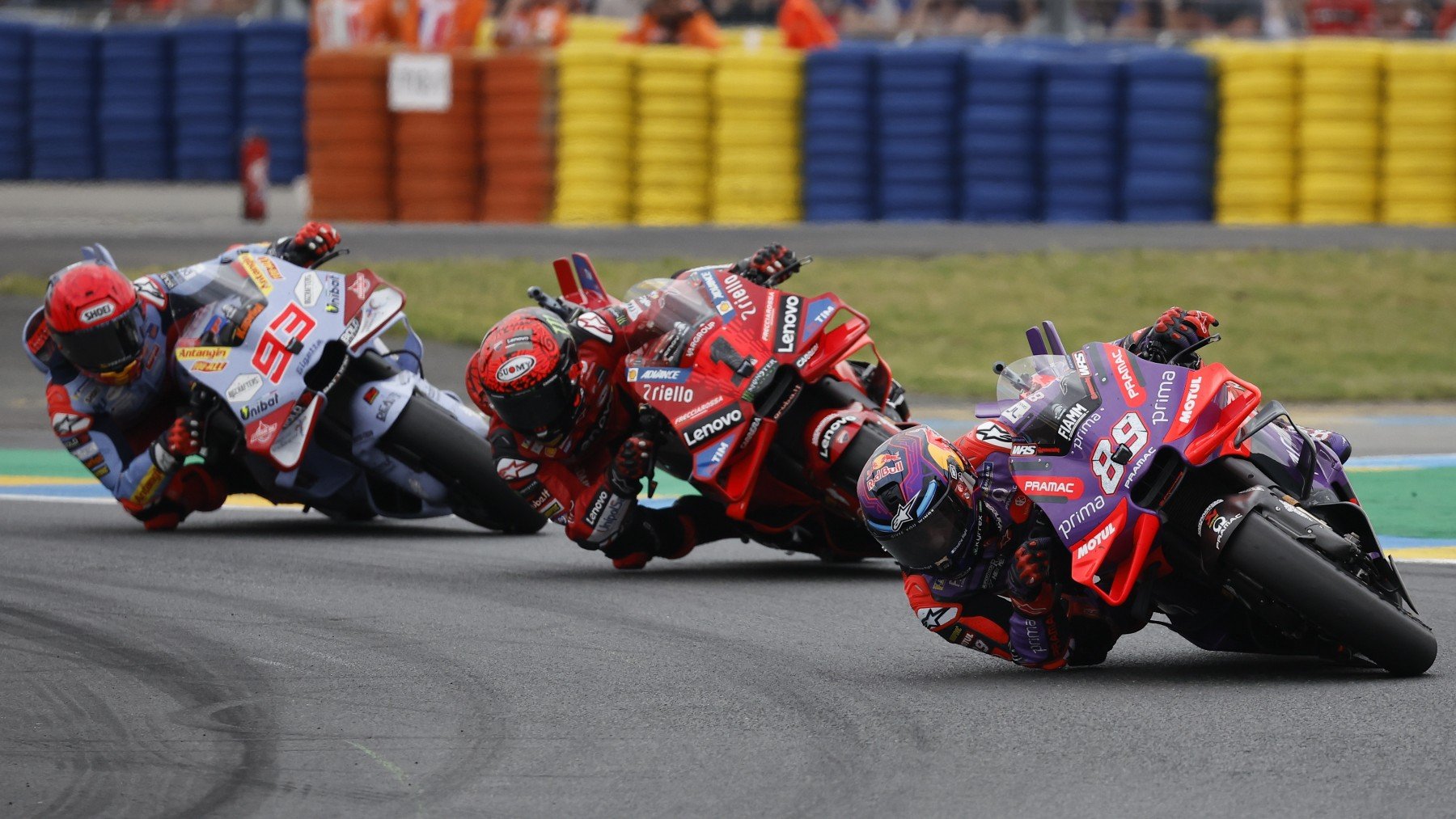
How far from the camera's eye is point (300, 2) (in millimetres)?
28672

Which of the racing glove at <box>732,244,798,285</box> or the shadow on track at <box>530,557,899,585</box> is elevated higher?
the racing glove at <box>732,244,798,285</box>

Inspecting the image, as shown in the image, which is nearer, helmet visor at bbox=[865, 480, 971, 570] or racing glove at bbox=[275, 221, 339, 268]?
helmet visor at bbox=[865, 480, 971, 570]

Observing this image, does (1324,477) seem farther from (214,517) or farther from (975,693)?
(214,517)

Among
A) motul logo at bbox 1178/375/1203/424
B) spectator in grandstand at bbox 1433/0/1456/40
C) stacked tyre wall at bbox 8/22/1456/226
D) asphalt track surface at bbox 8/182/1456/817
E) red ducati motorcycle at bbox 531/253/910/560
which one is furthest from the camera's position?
spectator in grandstand at bbox 1433/0/1456/40

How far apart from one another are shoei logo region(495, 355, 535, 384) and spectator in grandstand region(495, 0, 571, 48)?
49.4ft

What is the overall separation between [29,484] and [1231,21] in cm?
1823

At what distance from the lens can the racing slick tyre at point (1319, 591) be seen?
19.0 feet

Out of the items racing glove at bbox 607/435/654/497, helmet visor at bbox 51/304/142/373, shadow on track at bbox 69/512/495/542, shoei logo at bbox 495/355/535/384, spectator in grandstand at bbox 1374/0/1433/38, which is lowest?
shadow on track at bbox 69/512/495/542

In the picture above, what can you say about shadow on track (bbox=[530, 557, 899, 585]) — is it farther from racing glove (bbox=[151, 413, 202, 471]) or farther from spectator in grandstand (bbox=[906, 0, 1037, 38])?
spectator in grandstand (bbox=[906, 0, 1037, 38])

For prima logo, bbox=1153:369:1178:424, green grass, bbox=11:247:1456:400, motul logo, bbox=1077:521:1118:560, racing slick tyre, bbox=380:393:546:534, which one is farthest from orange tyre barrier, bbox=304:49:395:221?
motul logo, bbox=1077:521:1118:560

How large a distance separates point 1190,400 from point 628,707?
1927mm

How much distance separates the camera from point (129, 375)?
9625 millimetres

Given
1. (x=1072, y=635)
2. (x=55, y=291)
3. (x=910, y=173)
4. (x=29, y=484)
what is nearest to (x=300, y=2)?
(x=910, y=173)

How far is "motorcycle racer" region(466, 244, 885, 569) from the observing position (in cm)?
846
